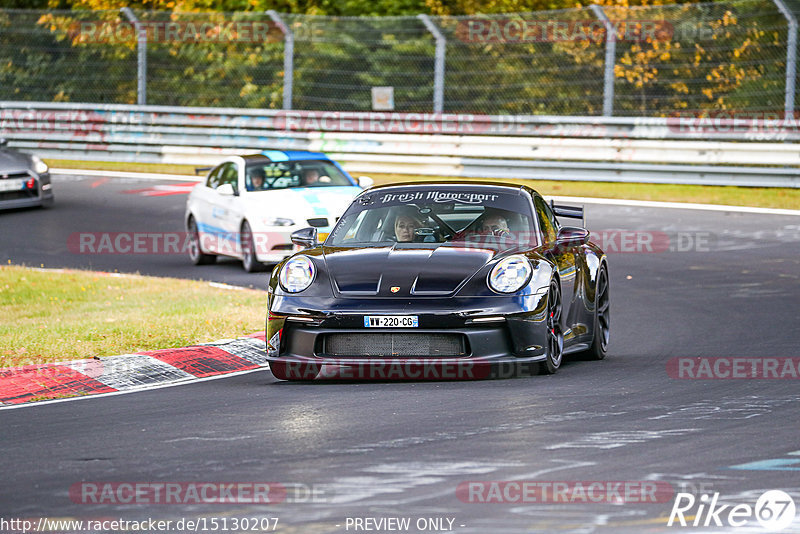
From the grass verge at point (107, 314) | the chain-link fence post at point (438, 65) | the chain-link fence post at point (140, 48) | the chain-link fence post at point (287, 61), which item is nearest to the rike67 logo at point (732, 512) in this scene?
the grass verge at point (107, 314)

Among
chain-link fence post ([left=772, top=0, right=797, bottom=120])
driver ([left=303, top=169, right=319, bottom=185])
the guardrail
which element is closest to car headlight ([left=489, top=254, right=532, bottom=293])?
driver ([left=303, top=169, right=319, bottom=185])

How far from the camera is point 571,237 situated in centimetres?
946

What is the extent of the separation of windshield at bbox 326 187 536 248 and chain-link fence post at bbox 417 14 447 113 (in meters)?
14.0

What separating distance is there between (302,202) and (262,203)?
18.5 inches

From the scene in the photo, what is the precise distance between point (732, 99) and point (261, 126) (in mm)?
8423

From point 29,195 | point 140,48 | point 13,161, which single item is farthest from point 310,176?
point 140,48

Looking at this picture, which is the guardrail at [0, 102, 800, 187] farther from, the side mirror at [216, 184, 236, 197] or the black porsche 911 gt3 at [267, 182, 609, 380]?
the black porsche 911 gt3 at [267, 182, 609, 380]

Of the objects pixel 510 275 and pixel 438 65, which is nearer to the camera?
pixel 510 275

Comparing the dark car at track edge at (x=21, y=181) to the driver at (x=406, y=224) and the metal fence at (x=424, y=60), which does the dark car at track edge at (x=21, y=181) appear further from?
the driver at (x=406, y=224)

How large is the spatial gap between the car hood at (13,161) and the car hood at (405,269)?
1279 centimetres

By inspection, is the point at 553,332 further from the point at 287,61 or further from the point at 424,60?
the point at 287,61

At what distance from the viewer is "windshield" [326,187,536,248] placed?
928cm

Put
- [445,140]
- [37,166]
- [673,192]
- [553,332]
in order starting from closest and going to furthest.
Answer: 1. [553,332]
2. [37,166]
3. [673,192]
4. [445,140]

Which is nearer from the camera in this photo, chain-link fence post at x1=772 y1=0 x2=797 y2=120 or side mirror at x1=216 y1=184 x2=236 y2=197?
side mirror at x1=216 y1=184 x2=236 y2=197
